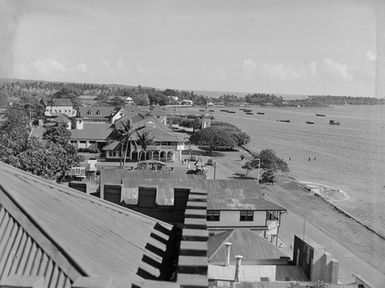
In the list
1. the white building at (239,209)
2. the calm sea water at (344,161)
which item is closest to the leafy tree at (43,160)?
the white building at (239,209)

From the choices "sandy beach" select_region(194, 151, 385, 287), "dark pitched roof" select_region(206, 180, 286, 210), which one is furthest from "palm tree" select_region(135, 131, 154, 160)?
"dark pitched roof" select_region(206, 180, 286, 210)

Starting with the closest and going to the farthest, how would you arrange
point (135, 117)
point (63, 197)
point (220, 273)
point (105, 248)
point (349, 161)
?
point (105, 248) → point (63, 197) → point (220, 273) → point (349, 161) → point (135, 117)

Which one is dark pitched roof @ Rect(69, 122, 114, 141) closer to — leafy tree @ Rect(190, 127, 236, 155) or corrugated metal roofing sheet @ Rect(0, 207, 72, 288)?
leafy tree @ Rect(190, 127, 236, 155)

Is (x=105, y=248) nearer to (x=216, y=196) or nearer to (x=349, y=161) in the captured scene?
(x=216, y=196)

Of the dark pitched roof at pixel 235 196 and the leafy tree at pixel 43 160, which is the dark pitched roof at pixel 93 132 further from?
the dark pitched roof at pixel 235 196

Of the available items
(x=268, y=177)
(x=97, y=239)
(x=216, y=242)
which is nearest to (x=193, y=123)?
(x=268, y=177)

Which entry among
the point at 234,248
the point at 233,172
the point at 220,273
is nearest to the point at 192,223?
the point at 220,273

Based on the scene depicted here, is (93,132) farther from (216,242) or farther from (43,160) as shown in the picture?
(216,242)
